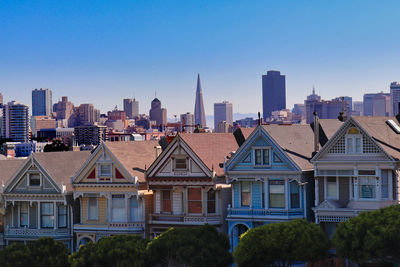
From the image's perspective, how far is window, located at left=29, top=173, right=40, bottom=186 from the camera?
55375 millimetres

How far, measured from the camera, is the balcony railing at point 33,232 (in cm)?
5450

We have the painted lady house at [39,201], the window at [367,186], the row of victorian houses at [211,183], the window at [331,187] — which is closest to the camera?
the window at [367,186]

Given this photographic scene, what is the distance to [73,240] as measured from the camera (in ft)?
179

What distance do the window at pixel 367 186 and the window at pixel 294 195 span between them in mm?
3684

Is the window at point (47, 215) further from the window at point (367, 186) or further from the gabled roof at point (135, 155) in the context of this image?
the window at point (367, 186)

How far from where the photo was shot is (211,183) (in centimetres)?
4962

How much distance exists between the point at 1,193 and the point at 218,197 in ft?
48.8

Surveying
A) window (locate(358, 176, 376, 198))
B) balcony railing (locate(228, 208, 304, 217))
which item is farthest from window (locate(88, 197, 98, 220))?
Answer: window (locate(358, 176, 376, 198))

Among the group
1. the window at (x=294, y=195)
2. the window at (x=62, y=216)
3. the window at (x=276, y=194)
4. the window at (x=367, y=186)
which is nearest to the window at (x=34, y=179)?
the window at (x=62, y=216)

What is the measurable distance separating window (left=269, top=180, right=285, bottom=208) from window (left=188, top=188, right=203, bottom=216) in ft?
14.9

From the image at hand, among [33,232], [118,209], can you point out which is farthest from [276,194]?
[33,232]

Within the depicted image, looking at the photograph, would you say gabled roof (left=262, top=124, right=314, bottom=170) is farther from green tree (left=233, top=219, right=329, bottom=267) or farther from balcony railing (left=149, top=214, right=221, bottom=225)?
balcony railing (left=149, top=214, right=221, bottom=225)

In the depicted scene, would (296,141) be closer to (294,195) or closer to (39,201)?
(294,195)

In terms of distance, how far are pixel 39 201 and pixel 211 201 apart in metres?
11.6
